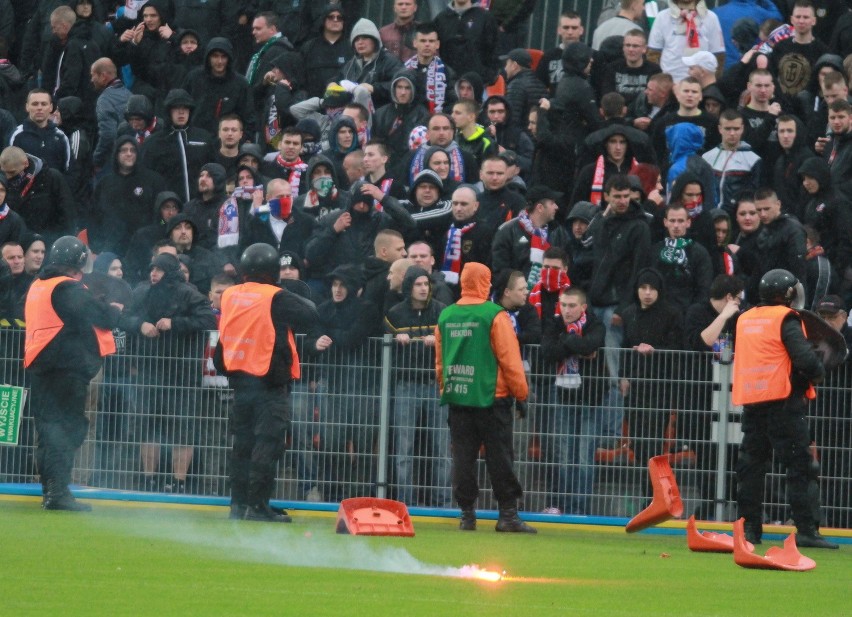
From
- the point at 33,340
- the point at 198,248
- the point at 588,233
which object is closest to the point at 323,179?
the point at 198,248

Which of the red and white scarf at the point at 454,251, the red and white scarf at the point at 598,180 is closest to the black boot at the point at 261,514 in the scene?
the red and white scarf at the point at 454,251

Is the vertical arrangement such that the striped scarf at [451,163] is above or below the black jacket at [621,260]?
above

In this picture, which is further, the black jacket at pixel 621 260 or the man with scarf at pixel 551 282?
the black jacket at pixel 621 260

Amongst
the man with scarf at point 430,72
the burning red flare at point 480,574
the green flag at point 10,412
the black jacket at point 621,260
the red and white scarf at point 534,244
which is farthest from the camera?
the man with scarf at point 430,72

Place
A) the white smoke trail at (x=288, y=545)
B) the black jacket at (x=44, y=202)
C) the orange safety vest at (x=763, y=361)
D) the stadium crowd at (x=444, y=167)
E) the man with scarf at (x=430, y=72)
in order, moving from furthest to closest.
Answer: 1. the man with scarf at (x=430, y=72)
2. the black jacket at (x=44, y=202)
3. the stadium crowd at (x=444, y=167)
4. the orange safety vest at (x=763, y=361)
5. the white smoke trail at (x=288, y=545)

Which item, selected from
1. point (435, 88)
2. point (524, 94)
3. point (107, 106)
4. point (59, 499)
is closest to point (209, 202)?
point (435, 88)

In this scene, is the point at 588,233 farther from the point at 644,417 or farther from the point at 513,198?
the point at 644,417

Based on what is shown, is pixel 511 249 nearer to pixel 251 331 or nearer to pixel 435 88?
pixel 435 88

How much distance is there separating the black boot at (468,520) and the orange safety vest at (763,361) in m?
2.58

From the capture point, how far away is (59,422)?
1408 centimetres

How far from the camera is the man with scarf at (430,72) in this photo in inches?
765

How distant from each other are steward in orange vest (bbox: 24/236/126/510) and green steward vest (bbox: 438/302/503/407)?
2.81m

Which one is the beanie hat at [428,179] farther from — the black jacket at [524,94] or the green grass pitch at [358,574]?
the green grass pitch at [358,574]

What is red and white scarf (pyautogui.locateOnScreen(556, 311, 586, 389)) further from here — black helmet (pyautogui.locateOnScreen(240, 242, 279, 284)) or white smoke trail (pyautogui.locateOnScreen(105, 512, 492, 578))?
black helmet (pyautogui.locateOnScreen(240, 242, 279, 284))
